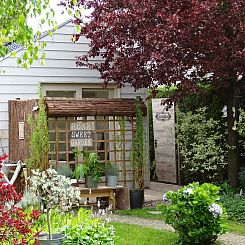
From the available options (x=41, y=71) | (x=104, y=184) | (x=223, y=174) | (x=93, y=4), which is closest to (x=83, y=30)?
(x=93, y=4)

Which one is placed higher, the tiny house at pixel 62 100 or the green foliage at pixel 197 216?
the tiny house at pixel 62 100

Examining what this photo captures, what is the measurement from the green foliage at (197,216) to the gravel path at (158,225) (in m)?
0.38

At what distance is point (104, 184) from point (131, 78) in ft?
6.75

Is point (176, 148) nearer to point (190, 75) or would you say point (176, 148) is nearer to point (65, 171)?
point (190, 75)

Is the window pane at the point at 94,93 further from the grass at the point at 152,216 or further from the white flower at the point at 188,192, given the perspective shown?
the white flower at the point at 188,192

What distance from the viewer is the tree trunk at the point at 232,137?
10.9 meters

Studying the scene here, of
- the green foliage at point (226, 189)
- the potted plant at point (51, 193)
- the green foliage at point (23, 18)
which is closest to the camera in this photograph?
the green foliage at point (23, 18)

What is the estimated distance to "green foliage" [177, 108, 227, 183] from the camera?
11.8 meters

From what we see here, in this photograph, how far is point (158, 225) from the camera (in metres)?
8.39

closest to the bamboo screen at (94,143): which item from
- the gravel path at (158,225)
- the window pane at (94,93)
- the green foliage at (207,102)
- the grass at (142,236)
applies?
the window pane at (94,93)

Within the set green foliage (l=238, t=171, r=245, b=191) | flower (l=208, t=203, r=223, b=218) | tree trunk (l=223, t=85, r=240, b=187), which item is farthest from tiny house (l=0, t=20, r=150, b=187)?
flower (l=208, t=203, r=223, b=218)

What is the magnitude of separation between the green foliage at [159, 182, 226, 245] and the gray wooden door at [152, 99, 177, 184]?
6.80 m

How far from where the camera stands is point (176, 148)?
1373 cm

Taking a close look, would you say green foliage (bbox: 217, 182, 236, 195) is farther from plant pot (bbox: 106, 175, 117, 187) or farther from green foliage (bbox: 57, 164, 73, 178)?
green foliage (bbox: 57, 164, 73, 178)
